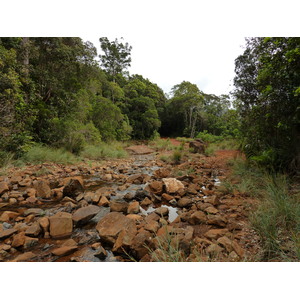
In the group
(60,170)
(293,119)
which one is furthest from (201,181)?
(60,170)

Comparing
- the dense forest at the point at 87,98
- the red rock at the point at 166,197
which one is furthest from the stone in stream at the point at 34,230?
A: the dense forest at the point at 87,98

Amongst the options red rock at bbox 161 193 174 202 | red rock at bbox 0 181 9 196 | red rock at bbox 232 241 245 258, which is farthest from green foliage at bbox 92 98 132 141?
red rock at bbox 232 241 245 258

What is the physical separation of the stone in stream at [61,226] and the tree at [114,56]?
15984 millimetres

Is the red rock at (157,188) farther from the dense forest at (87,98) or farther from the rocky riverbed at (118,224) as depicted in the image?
the dense forest at (87,98)

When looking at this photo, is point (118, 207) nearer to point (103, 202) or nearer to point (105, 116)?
point (103, 202)

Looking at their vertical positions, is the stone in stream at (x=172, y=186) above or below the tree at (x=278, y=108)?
below

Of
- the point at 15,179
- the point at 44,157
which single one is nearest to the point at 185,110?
the point at 44,157

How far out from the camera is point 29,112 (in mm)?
6027

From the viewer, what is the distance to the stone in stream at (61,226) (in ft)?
6.92

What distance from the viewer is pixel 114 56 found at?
1619 centimetres

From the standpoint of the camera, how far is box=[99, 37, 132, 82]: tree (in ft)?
52.3

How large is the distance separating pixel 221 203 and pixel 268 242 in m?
1.38

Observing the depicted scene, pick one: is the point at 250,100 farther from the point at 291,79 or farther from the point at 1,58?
the point at 1,58

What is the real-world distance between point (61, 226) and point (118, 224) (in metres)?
0.73
